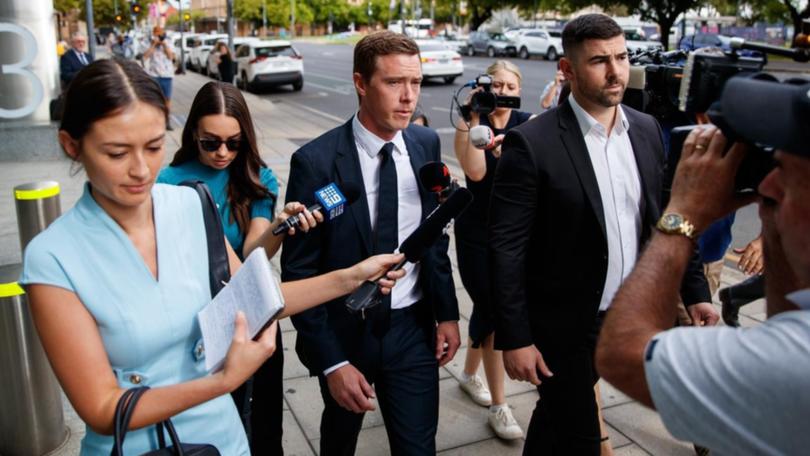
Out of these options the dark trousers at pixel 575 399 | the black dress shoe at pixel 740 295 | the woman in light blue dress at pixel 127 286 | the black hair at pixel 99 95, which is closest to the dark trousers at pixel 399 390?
the dark trousers at pixel 575 399

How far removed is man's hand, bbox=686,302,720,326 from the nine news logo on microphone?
1.47 metres

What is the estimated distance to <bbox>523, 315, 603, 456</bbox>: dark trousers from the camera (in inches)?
108

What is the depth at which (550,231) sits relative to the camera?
8.94 feet

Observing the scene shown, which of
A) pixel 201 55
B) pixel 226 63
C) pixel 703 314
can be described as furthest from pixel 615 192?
pixel 201 55

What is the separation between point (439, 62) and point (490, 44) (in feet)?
71.0

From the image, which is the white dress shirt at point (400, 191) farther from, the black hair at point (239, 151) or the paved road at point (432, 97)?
the paved road at point (432, 97)

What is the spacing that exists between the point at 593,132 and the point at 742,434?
69.5 inches

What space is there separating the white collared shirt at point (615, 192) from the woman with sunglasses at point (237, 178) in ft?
4.20

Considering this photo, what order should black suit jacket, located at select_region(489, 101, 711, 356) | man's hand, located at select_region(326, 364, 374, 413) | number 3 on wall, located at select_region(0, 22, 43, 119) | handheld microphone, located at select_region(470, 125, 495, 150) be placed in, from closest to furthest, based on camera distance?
man's hand, located at select_region(326, 364, 374, 413), black suit jacket, located at select_region(489, 101, 711, 356), handheld microphone, located at select_region(470, 125, 495, 150), number 3 on wall, located at select_region(0, 22, 43, 119)

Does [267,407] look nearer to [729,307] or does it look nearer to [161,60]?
[729,307]

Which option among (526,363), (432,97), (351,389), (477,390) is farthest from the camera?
(432,97)

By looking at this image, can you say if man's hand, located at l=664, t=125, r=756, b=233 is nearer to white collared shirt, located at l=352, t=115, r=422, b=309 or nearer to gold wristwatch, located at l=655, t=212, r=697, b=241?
gold wristwatch, located at l=655, t=212, r=697, b=241

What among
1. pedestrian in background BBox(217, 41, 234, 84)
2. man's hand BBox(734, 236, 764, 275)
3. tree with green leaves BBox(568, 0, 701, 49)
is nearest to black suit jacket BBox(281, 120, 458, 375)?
man's hand BBox(734, 236, 764, 275)

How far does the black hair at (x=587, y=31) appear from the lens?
2838mm
